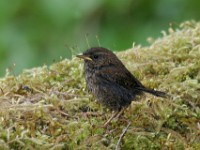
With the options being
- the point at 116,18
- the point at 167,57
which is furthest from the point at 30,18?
the point at 167,57

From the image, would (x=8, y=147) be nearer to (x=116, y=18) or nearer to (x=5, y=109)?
(x=5, y=109)

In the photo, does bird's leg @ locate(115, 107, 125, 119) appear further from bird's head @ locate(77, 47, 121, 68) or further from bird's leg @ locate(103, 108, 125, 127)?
bird's head @ locate(77, 47, 121, 68)

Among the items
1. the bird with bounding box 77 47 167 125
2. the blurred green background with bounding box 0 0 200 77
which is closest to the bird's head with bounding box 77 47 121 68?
the bird with bounding box 77 47 167 125

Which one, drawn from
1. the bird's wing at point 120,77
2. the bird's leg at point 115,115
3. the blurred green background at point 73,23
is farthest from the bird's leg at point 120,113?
the blurred green background at point 73,23

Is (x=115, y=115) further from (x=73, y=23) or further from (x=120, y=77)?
(x=73, y=23)

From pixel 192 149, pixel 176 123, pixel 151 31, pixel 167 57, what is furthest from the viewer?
pixel 151 31

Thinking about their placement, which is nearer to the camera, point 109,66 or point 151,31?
point 109,66

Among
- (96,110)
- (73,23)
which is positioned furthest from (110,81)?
(73,23)

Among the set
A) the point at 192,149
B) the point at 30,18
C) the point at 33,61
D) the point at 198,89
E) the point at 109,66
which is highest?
the point at 30,18
